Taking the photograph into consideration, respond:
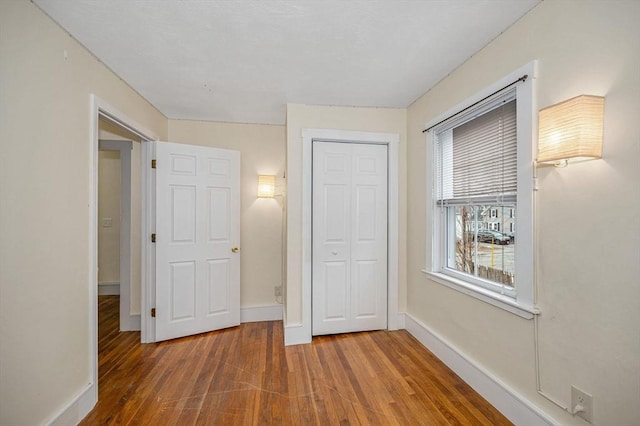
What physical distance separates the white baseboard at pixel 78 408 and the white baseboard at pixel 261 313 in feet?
5.13

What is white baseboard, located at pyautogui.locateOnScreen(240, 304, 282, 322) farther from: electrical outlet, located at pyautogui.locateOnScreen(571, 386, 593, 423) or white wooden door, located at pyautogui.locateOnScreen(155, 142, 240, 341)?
electrical outlet, located at pyautogui.locateOnScreen(571, 386, 593, 423)

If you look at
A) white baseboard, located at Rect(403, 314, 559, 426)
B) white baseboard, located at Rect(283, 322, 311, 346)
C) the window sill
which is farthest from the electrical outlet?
white baseboard, located at Rect(283, 322, 311, 346)

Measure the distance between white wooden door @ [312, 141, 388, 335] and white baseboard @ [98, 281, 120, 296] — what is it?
3766 mm

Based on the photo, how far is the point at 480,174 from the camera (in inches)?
80.9

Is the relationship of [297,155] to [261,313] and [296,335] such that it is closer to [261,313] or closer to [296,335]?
[296,335]

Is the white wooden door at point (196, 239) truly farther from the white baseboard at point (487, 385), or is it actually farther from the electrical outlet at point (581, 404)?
the electrical outlet at point (581, 404)

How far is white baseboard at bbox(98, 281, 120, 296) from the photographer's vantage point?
14.7ft

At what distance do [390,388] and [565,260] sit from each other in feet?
4.68

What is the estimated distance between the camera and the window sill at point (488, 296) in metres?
1.57

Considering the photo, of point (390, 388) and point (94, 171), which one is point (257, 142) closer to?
point (94, 171)

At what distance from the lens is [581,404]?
132cm

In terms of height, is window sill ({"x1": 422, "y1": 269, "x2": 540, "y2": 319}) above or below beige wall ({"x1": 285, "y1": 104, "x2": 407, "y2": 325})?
below

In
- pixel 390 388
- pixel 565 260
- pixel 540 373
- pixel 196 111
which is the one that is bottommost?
pixel 390 388

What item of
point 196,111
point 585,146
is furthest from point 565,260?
point 196,111
